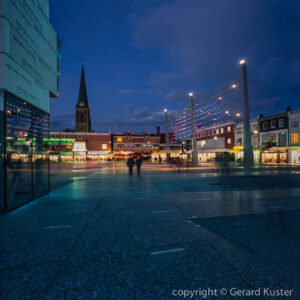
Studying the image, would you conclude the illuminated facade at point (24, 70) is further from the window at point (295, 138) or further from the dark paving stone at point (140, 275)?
the window at point (295, 138)

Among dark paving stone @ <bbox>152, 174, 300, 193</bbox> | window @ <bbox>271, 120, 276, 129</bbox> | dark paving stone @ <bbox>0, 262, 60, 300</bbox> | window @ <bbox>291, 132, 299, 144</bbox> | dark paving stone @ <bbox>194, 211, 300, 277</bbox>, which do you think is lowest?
dark paving stone @ <bbox>152, 174, 300, 193</bbox>

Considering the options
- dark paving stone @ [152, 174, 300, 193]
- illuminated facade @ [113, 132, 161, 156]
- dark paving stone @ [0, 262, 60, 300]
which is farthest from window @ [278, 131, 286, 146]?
illuminated facade @ [113, 132, 161, 156]

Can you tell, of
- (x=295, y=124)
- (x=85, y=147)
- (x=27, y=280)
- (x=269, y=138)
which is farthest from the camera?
(x=85, y=147)

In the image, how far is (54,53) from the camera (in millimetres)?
9133

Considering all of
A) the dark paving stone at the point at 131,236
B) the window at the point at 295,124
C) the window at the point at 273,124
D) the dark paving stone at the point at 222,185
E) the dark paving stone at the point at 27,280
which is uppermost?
the window at the point at 273,124

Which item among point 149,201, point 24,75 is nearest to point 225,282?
point 149,201

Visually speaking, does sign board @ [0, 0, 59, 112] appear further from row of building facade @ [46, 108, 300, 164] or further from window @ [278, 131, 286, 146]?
window @ [278, 131, 286, 146]

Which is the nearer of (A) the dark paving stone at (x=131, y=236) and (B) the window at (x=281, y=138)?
(A) the dark paving stone at (x=131, y=236)

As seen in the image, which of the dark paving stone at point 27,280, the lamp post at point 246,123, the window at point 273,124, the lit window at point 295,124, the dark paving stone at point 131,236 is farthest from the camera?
the window at point 273,124

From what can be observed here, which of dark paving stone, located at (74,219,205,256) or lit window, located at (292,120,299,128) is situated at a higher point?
lit window, located at (292,120,299,128)

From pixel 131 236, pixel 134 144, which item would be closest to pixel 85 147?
pixel 134 144

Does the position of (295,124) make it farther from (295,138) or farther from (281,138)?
(281,138)

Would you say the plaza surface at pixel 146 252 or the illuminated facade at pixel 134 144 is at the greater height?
the illuminated facade at pixel 134 144

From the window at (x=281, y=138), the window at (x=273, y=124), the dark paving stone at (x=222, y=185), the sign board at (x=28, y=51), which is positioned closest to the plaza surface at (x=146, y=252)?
the dark paving stone at (x=222, y=185)
